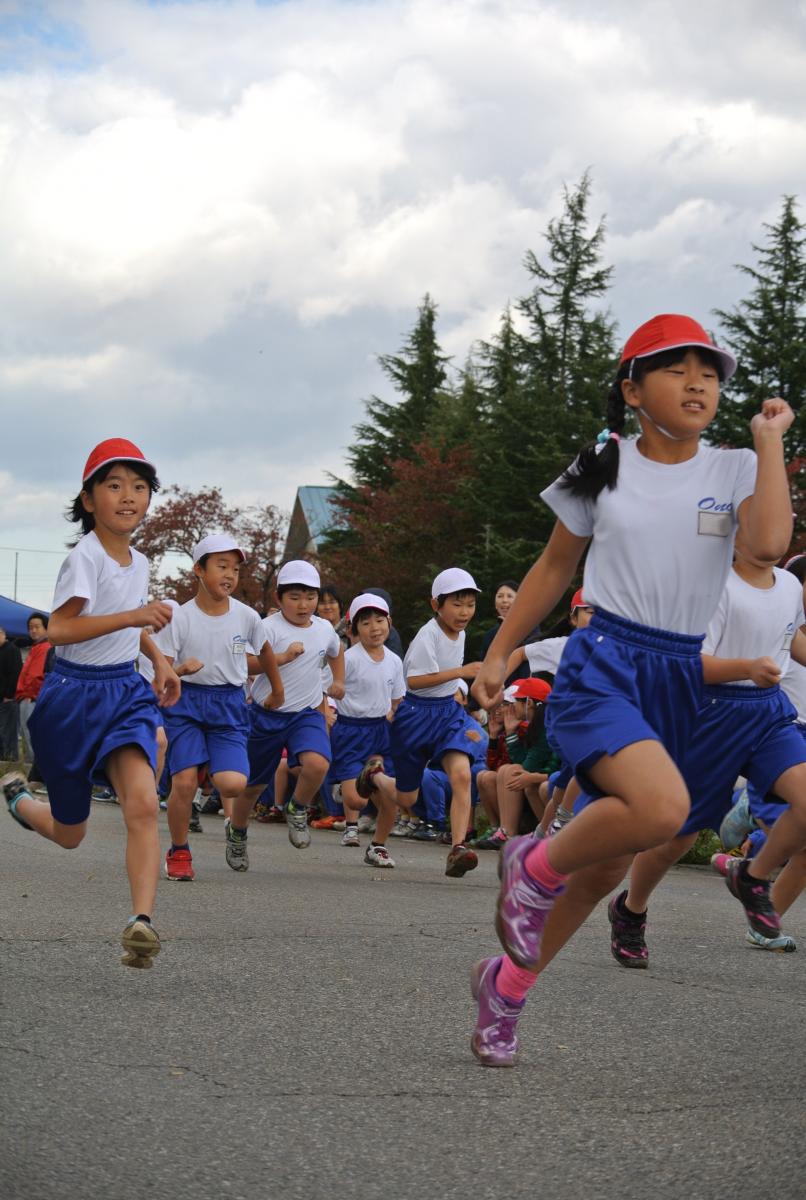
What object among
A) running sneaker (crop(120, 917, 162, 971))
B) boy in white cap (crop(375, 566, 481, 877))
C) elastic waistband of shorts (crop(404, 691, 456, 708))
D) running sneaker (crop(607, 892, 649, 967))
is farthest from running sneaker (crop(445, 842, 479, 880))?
running sneaker (crop(120, 917, 162, 971))

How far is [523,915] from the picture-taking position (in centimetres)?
432

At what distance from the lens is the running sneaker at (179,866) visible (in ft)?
30.5

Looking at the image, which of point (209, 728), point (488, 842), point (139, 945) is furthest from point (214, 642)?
point (139, 945)

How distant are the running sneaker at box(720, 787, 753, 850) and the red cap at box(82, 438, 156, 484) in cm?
381

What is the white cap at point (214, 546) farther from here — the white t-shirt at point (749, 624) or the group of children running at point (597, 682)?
the white t-shirt at point (749, 624)

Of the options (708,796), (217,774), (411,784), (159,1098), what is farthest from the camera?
(411,784)

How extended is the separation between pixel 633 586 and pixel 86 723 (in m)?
2.58

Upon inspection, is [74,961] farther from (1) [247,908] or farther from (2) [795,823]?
(2) [795,823]

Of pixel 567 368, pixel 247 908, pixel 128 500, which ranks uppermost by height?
pixel 567 368

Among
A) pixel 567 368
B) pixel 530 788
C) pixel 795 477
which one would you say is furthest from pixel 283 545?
pixel 530 788

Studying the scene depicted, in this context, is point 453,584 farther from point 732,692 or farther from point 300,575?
point 732,692

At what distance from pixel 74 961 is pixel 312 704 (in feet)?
17.6

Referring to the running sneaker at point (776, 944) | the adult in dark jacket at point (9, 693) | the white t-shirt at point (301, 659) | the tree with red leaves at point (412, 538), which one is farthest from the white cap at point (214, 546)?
the tree with red leaves at point (412, 538)

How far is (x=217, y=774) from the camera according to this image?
9461mm
